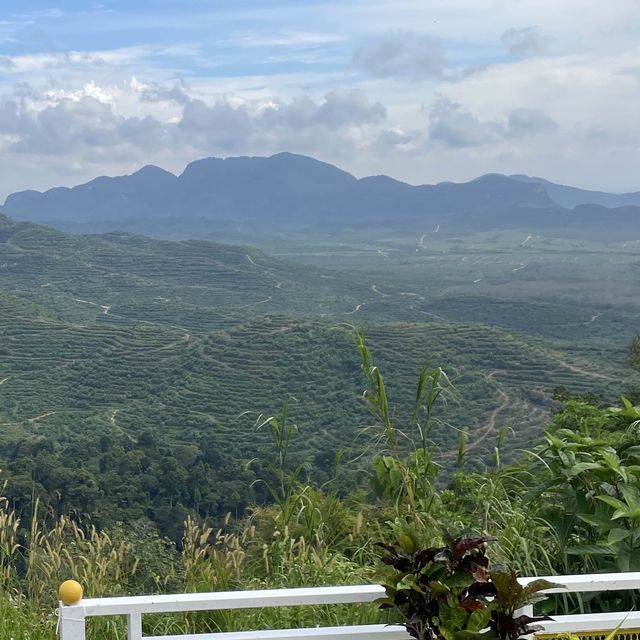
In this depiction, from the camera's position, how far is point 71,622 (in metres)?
1.68

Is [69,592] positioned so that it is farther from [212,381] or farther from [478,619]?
[212,381]

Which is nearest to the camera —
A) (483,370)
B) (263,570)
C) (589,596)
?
(589,596)

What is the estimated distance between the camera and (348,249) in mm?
149375

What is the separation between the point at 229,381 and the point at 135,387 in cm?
421

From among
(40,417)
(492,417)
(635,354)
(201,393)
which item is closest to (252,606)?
(635,354)

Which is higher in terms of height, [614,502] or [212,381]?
[614,502]

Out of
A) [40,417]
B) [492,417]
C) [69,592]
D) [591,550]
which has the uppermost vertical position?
[69,592]

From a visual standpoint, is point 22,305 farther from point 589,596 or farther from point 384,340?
point 589,596

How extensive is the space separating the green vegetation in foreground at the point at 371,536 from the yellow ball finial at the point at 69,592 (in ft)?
1.76

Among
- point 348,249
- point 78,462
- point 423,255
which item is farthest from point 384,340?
point 348,249

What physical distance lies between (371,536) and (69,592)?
1.33 metres

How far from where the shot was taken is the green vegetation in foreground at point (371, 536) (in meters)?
2.22

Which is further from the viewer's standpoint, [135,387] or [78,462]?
[135,387]

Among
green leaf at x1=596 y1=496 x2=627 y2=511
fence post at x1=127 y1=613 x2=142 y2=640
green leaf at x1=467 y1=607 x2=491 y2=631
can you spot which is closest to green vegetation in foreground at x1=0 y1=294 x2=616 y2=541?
green leaf at x1=596 y1=496 x2=627 y2=511
